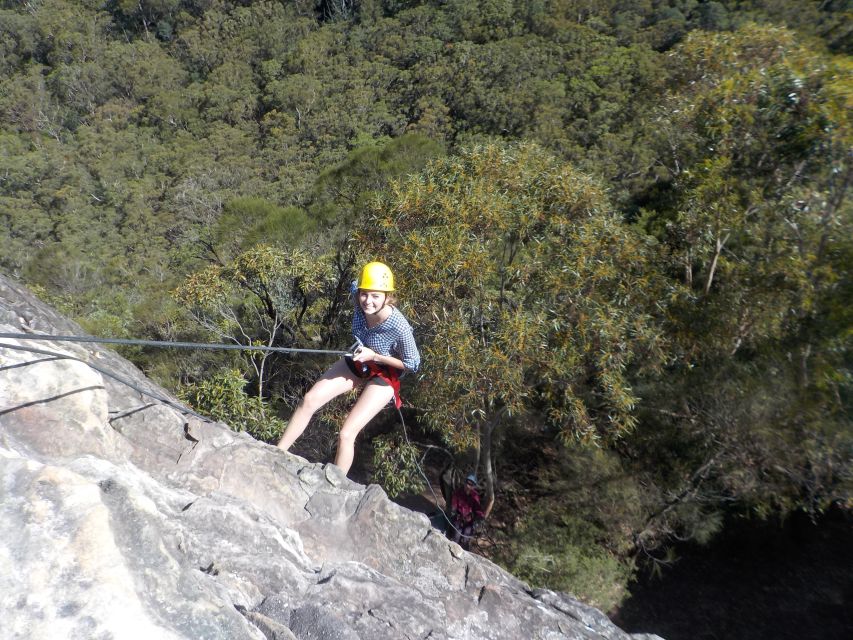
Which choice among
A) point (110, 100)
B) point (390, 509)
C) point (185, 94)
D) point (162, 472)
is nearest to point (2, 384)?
point (162, 472)

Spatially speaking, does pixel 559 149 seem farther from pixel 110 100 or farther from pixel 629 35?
pixel 110 100

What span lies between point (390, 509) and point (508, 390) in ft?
8.80

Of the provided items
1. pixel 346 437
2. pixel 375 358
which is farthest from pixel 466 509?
pixel 375 358

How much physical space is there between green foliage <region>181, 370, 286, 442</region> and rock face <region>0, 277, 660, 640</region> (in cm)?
301

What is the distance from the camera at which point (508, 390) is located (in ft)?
20.6

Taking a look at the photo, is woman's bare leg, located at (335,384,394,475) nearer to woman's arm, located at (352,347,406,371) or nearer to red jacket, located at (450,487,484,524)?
woman's arm, located at (352,347,406,371)

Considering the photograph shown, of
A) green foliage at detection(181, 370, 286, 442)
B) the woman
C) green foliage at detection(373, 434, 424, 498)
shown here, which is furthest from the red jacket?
the woman

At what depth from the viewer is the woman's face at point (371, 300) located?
4031 millimetres

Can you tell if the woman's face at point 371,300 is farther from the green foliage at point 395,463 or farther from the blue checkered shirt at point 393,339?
the green foliage at point 395,463

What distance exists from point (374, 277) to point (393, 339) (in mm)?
455

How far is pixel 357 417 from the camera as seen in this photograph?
421 cm

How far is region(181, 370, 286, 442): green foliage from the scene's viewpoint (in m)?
7.41

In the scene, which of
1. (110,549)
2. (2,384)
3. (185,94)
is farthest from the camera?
(185,94)

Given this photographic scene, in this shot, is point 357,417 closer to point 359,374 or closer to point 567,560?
point 359,374
